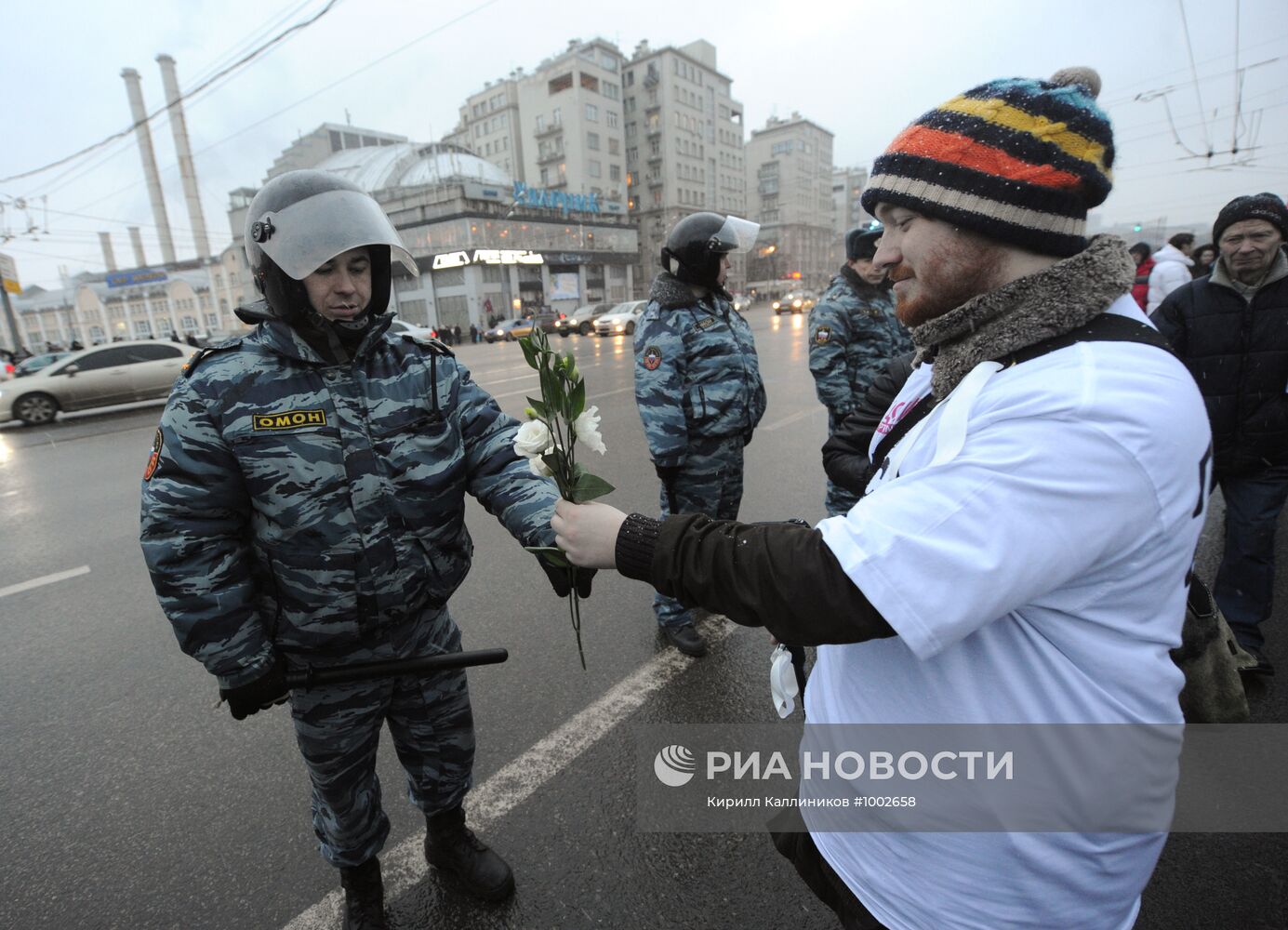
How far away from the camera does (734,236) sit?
3.40m

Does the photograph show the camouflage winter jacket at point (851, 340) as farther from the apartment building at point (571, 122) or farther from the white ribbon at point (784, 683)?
the apartment building at point (571, 122)

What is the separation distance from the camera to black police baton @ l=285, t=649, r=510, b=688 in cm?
181

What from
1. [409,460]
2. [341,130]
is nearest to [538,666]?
[409,460]

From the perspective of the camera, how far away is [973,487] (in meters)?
0.89

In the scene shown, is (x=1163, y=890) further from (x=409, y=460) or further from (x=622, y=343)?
(x=622, y=343)

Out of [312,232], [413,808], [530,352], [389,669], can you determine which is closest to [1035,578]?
[530,352]

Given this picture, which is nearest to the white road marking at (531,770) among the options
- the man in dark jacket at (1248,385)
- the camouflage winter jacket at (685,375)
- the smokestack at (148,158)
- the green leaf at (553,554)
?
the camouflage winter jacket at (685,375)

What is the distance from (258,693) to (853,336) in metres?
3.62

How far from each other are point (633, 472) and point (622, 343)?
19.3 meters

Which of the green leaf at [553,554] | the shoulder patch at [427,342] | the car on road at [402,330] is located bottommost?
the green leaf at [553,554]

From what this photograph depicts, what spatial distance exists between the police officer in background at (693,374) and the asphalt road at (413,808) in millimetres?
649

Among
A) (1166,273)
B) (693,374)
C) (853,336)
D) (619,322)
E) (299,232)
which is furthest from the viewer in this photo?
(619,322)

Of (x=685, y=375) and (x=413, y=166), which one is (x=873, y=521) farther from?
(x=413, y=166)

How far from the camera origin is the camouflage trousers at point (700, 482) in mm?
3545
